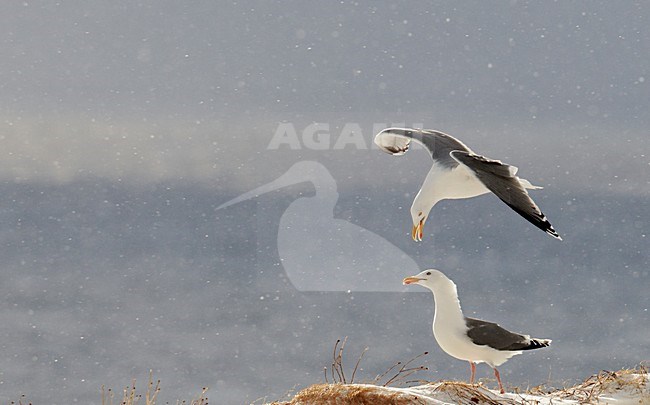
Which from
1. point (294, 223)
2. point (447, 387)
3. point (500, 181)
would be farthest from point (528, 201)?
point (294, 223)

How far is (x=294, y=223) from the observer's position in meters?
17.6

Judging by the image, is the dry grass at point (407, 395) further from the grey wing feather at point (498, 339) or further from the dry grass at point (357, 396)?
the grey wing feather at point (498, 339)

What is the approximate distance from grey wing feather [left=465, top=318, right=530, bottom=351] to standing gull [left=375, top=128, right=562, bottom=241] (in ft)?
5.20

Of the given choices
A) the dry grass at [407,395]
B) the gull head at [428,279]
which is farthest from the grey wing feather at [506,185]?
the dry grass at [407,395]

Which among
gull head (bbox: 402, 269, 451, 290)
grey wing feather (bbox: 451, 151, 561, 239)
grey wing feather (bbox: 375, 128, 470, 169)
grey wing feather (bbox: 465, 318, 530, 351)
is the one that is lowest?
grey wing feather (bbox: 465, 318, 530, 351)

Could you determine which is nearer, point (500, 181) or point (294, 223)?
point (500, 181)

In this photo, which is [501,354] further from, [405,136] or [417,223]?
[405,136]

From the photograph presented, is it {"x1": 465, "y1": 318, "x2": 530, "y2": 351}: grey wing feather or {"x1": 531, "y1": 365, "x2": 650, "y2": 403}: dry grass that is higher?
{"x1": 465, "y1": 318, "x2": 530, "y2": 351}: grey wing feather

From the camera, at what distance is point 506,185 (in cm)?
893

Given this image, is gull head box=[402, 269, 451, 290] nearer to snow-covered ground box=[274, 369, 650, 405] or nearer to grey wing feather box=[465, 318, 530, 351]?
grey wing feather box=[465, 318, 530, 351]

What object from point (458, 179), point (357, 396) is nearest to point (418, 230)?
point (458, 179)

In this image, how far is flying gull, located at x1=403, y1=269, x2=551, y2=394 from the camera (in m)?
9.15

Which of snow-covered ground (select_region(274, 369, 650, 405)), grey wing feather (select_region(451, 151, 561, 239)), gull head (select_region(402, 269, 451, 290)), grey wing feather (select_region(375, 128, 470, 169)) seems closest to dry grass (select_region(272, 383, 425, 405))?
snow-covered ground (select_region(274, 369, 650, 405))

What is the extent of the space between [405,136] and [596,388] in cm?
478
